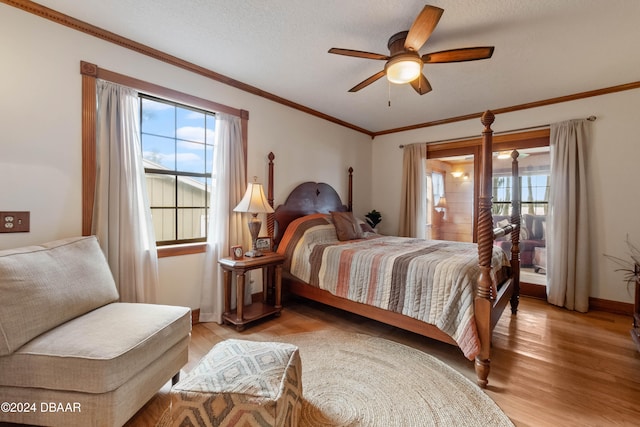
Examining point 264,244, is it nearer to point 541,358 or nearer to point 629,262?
point 541,358

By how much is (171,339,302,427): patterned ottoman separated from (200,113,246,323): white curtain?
1.47 metres

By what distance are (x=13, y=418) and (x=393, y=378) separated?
2085 millimetres

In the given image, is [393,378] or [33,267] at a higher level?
[33,267]

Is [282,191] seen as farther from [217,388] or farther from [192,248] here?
[217,388]

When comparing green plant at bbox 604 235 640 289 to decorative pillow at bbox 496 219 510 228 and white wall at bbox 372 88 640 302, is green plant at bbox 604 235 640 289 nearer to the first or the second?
white wall at bbox 372 88 640 302

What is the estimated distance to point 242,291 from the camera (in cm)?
262

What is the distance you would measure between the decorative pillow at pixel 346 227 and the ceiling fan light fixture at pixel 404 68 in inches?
70.7

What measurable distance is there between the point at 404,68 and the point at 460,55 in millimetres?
396

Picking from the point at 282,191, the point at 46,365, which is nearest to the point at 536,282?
the point at 282,191

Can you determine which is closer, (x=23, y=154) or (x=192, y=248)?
(x=23, y=154)

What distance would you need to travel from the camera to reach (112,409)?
1.28 meters

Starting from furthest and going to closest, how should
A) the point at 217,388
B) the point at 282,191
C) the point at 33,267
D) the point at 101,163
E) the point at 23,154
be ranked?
the point at 282,191, the point at 101,163, the point at 23,154, the point at 33,267, the point at 217,388

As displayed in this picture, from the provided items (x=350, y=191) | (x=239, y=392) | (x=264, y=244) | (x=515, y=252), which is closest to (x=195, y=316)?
(x=264, y=244)

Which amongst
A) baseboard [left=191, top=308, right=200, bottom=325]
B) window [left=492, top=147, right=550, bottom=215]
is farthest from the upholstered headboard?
window [left=492, top=147, right=550, bottom=215]
